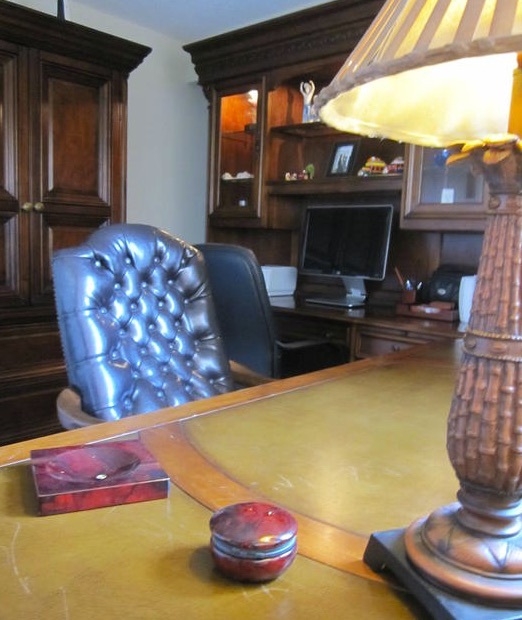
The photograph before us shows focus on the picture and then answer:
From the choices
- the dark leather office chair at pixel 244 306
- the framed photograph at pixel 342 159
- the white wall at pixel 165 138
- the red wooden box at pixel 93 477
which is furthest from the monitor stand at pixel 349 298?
the red wooden box at pixel 93 477

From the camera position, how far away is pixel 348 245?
10.7 ft

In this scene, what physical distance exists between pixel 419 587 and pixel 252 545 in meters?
0.17

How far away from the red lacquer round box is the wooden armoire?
7.71ft

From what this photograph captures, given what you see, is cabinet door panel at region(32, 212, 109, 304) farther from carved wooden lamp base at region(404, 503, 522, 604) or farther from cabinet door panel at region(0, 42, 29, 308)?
carved wooden lamp base at region(404, 503, 522, 604)

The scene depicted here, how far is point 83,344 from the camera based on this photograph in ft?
4.96

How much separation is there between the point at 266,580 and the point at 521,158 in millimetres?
493

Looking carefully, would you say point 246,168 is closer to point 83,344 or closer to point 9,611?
point 83,344

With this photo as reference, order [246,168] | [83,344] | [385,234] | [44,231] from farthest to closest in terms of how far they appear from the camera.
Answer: [246,168], [385,234], [44,231], [83,344]

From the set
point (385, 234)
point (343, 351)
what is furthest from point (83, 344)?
point (385, 234)

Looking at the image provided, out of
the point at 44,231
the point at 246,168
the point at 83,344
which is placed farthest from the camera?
the point at 246,168

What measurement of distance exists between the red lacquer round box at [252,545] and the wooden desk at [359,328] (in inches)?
76.8

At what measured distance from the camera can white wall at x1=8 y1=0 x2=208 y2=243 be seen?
3805 mm

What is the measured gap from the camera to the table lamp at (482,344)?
53cm

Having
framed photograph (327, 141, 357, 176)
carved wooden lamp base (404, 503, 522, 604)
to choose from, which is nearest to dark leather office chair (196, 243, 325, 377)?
framed photograph (327, 141, 357, 176)
